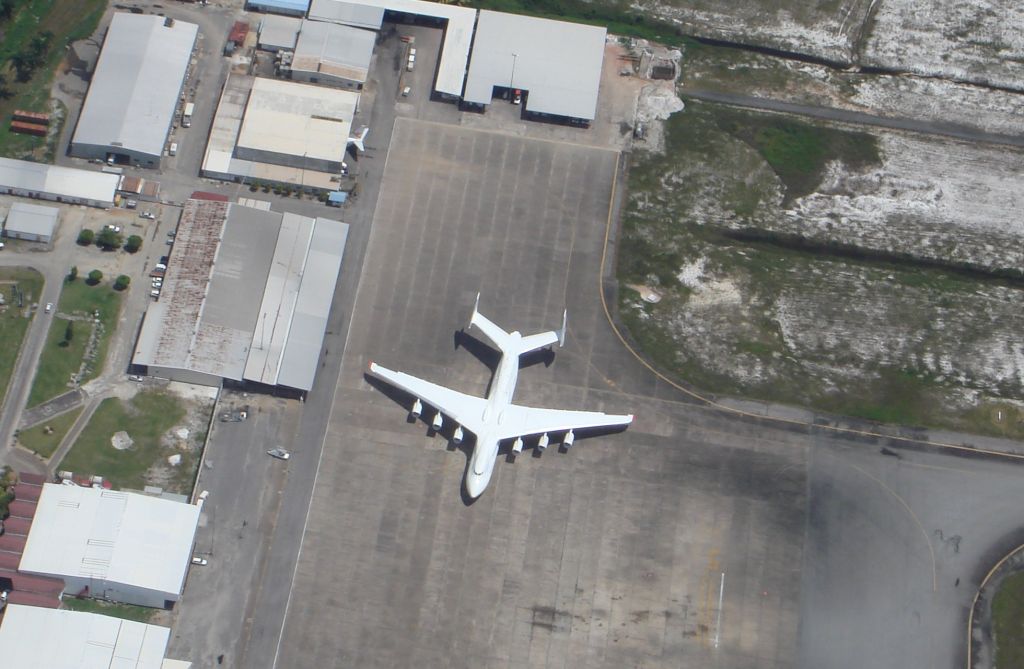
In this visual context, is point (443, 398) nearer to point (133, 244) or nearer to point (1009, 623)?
point (133, 244)

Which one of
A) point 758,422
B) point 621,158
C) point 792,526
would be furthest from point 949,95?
point 792,526

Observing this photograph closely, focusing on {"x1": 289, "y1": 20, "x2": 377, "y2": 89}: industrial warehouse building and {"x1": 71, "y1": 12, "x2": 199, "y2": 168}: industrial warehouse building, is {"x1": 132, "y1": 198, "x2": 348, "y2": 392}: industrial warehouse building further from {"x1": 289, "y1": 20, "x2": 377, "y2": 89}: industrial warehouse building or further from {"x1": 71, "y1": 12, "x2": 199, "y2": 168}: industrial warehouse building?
{"x1": 289, "y1": 20, "x2": 377, "y2": 89}: industrial warehouse building

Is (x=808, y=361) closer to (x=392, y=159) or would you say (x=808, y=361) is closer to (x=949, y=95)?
(x=949, y=95)

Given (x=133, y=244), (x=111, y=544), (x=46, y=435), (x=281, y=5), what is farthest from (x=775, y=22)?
(x=46, y=435)

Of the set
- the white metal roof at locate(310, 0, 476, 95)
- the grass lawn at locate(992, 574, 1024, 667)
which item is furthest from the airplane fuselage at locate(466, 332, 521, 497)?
the grass lawn at locate(992, 574, 1024, 667)

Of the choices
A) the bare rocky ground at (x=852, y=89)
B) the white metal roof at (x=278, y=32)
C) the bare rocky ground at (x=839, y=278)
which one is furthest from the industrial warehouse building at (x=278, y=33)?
the bare rocky ground at (x=852, y=89)

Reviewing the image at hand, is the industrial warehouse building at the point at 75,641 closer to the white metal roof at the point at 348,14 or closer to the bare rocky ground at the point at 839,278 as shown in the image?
the bare rocky ground at the point at 839,278
